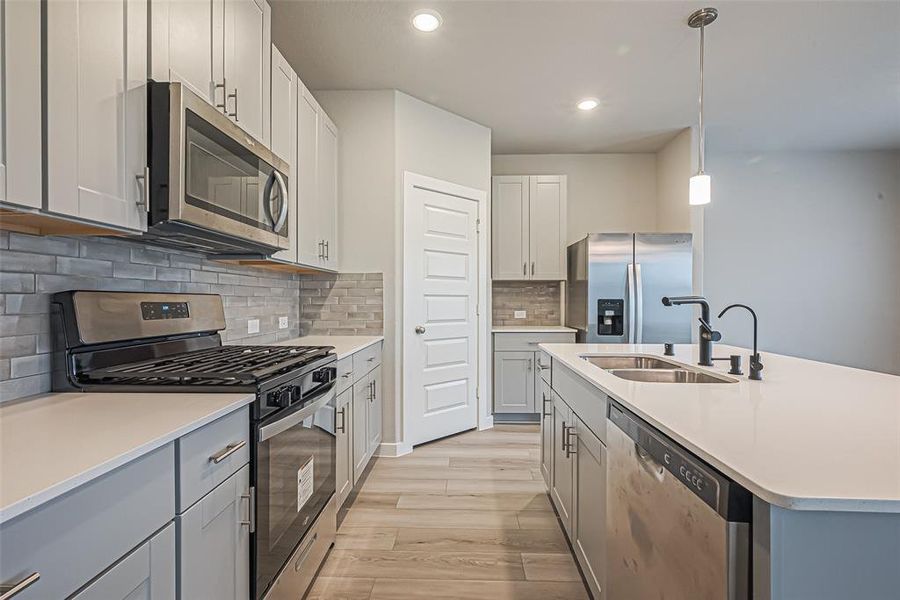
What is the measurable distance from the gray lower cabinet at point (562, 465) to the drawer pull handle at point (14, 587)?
177 centimetres

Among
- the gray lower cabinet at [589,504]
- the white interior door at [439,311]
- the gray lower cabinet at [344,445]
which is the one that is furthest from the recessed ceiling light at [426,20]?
the gray lower cabinet at [589,504]

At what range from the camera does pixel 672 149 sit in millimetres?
4582

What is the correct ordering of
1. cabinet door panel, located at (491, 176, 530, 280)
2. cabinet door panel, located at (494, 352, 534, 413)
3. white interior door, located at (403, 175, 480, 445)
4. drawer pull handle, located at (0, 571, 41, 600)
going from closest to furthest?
drawer pull handle, located at (0, 571, 41, 600), white interior door, located at (403, 175, 480, 445), cabinet door panel, located at (494, 352, 534, 413), cabinet door panel, located at (491, 176, 530, 280)

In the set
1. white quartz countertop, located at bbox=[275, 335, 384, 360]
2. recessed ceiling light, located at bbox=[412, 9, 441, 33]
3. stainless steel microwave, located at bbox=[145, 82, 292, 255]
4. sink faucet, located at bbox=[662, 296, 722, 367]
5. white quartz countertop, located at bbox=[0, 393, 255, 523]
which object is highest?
recessed ceiling light, located at bbox=[412, 9, 441, 33]

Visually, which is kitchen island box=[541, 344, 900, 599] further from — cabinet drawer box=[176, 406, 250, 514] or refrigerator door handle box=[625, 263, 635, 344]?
refrigerator door handle box=[625, 263, 635, 344]

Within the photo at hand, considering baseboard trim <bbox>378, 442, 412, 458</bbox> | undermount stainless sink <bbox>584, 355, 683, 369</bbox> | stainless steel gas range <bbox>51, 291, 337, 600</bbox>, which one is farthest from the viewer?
baseboard trim <bbox>378, 442, 412, 458</bbox>

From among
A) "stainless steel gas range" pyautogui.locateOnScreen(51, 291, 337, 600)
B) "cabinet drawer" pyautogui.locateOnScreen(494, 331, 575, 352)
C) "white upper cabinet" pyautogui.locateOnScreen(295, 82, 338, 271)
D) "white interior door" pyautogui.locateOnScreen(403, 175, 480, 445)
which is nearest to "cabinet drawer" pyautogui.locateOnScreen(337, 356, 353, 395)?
"stainless steel gas range" pyautogui.locateOnScreen(51, 291, 337, 600)

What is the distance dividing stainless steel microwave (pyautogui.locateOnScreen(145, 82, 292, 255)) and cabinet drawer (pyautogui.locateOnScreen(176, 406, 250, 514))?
1.96 ft

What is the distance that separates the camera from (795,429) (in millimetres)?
1021

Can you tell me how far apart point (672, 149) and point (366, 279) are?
3286mm

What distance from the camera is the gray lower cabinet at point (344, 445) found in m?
2.24

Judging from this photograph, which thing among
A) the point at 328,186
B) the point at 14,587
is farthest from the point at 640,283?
the point at 14,587

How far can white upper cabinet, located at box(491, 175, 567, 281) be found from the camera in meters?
4.74

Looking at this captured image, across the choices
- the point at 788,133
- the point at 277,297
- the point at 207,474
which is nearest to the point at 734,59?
the point at 788,133
